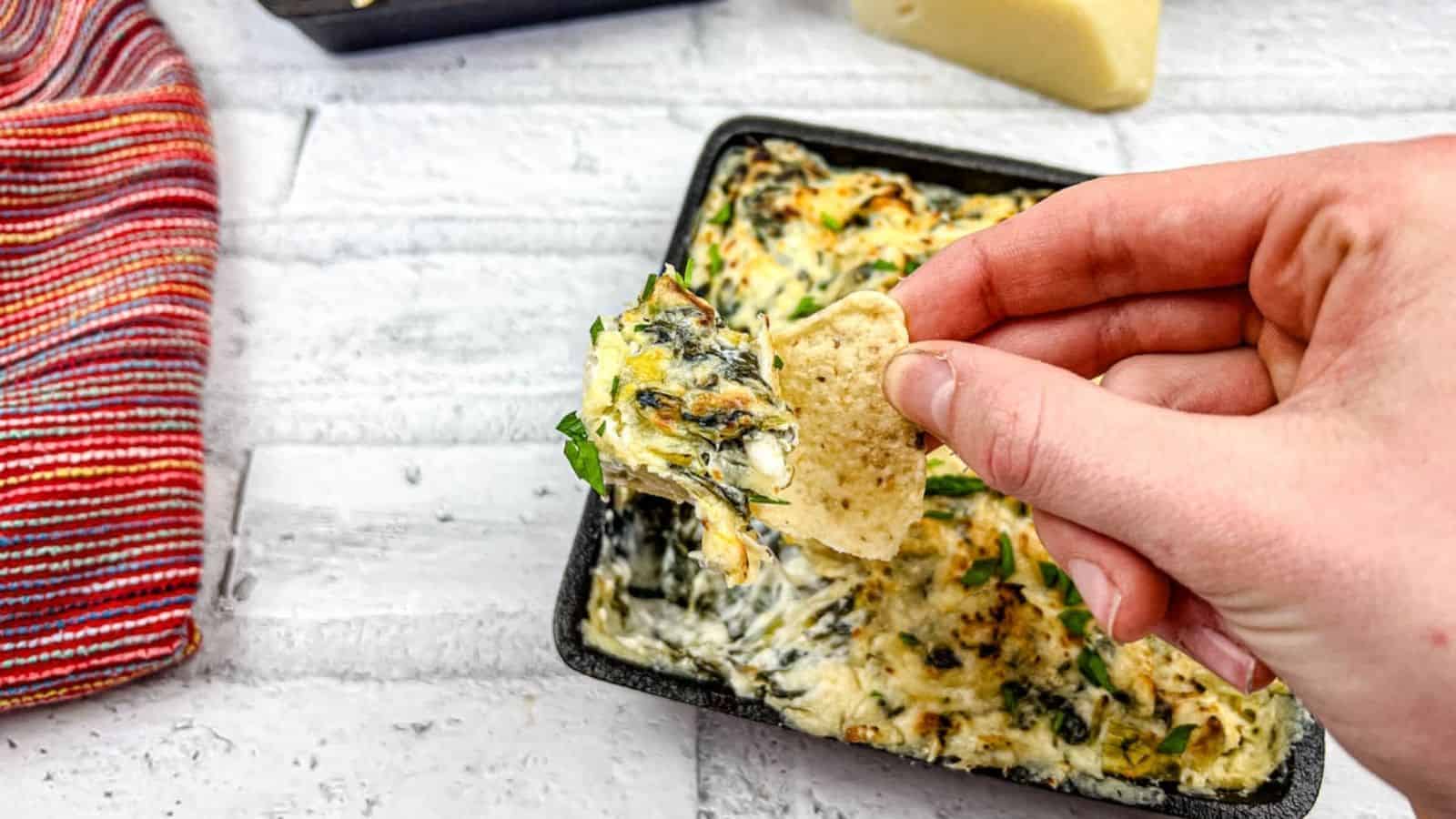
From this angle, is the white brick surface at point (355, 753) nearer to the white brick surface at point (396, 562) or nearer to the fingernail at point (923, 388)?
the white brick surface at point (396, 562)

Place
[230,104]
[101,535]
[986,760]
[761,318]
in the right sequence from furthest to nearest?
[230,104] → [101,535] → [986,760] → [761,318]

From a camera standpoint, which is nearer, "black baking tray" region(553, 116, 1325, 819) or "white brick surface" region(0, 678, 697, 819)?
"black baking tray" region(553, 116, 1325, 819)

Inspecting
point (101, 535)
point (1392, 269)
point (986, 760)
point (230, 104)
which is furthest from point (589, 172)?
point (1392, 269)

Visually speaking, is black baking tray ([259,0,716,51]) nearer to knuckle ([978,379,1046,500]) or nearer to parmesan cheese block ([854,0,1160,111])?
parmesan cheese block ([854,0,1160,111])

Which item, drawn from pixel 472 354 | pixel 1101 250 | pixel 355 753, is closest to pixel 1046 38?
pixel 1101 250

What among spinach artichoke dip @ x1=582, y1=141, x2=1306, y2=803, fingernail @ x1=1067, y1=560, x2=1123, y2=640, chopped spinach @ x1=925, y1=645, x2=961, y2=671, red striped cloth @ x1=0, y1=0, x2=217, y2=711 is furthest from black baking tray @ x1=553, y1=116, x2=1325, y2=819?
red striped cloth @ x1=0, y1=0, x2=217, y2=711

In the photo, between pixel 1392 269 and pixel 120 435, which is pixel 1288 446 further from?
pixel 120 435
